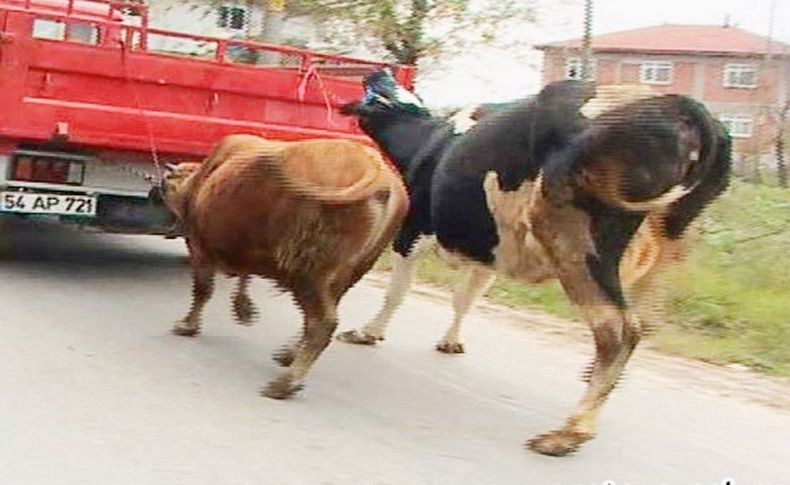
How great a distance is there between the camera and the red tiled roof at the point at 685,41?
55.9m

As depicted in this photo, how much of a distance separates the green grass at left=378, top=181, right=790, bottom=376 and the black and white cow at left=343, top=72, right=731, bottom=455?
0.50 m

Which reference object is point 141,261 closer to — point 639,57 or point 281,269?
point 281,269

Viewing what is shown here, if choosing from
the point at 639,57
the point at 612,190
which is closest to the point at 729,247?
the point at 612,190

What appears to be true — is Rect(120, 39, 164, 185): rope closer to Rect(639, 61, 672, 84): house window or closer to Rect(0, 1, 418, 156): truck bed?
Rect(0, 1, 418, 156): truck bed

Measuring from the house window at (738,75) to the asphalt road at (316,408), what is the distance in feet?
157

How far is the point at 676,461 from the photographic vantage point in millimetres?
5508

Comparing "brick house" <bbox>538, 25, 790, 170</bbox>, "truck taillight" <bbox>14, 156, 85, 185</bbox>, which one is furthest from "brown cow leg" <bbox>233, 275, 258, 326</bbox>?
"brick house" <bbox>538, 25, 790, 170</bbox>

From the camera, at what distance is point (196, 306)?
7.27 metres

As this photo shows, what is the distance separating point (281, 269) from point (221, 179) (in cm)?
72

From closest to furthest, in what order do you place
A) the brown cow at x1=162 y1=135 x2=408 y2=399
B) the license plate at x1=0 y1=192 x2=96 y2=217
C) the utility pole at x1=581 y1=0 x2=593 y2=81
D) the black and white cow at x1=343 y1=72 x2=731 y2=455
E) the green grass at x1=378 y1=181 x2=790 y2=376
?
the black and white cow at x1=343 y1=72 x2=731 y2=455, the brown cow at x1=162 y1=135 x2=408 y2=399, the license plate at x1=0 y1=192 x2=96 y2=217, the green grass at x1=378 y1=181 x2=790 y2=376, the utility pole at x1=581 y1=0 x2=593 y2=81

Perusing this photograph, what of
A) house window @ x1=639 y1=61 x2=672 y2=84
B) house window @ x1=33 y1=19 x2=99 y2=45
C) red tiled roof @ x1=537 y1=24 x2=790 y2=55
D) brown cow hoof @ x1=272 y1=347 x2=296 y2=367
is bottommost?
brown cow hoof @ x1=272 y1=347 x2=296 y2=367

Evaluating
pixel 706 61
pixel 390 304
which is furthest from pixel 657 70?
pixel 390 304

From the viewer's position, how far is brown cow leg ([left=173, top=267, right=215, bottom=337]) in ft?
23.4

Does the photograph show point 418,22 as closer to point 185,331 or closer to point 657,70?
point 185,331
